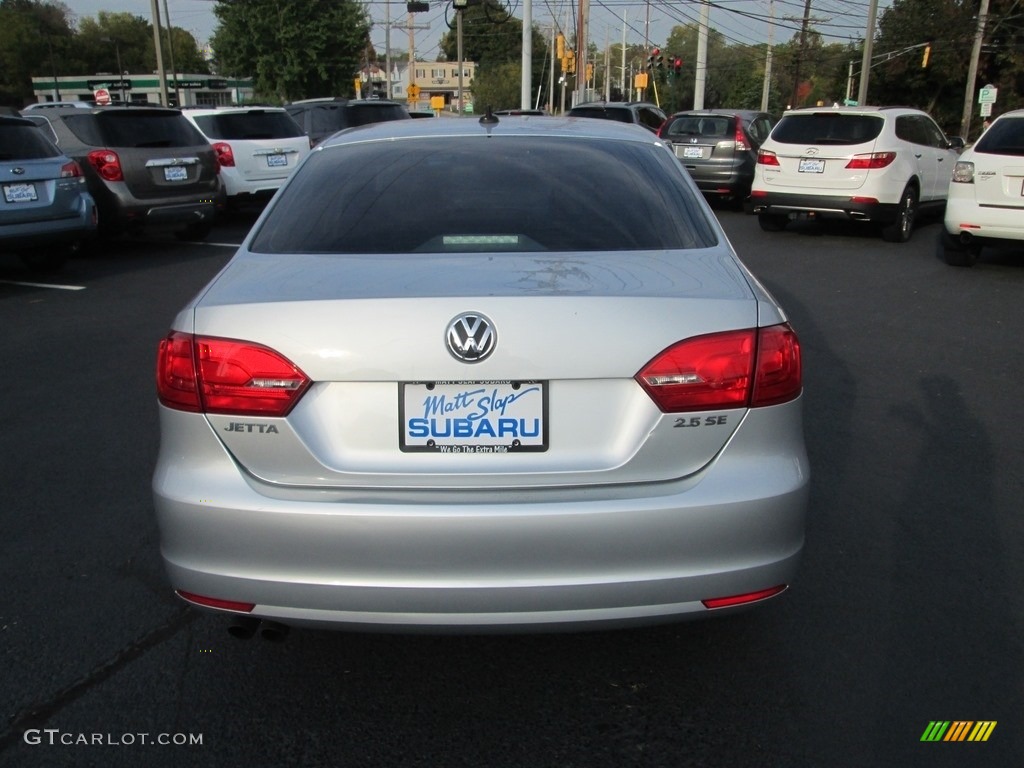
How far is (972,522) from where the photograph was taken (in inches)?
166

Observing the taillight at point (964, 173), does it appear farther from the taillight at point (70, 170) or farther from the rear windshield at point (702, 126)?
the taillight at point (70, 170)

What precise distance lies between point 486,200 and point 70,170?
8128mm

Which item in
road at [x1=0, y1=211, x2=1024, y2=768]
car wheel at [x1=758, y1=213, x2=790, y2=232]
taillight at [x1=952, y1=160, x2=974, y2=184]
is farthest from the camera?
car wheel at [x1=758, y1=213, x2=790, y2=232]

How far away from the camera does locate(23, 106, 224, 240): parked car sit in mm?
11219

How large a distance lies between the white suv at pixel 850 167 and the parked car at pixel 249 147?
663cm

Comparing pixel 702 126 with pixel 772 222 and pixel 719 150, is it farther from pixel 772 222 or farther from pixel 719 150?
pixel 772 222

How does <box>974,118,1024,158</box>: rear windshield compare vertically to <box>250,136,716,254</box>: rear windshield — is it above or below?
below

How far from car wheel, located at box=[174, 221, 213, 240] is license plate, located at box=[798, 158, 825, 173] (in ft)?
25.9

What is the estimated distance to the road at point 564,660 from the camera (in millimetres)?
2746

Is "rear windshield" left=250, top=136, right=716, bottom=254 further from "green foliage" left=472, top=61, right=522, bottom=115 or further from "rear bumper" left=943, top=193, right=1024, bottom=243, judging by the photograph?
"green foliage" left=472, top=61, right=522, bottom=115

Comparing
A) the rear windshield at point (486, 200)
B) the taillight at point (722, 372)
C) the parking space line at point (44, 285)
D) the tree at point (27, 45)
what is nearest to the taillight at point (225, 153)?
the parking space line at point (44, 285)

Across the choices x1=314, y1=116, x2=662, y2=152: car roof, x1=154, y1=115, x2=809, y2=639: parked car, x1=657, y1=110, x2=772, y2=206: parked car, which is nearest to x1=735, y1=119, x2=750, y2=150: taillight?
x1=657, y1=110, x2=772, y2=206: parked car

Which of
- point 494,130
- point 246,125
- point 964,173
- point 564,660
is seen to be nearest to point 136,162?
point 246,125

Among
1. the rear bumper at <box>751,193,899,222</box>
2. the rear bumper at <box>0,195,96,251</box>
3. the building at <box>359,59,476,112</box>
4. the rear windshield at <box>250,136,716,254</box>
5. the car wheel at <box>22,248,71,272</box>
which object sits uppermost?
the rear windshield at <box>250,136,716,254</box>
